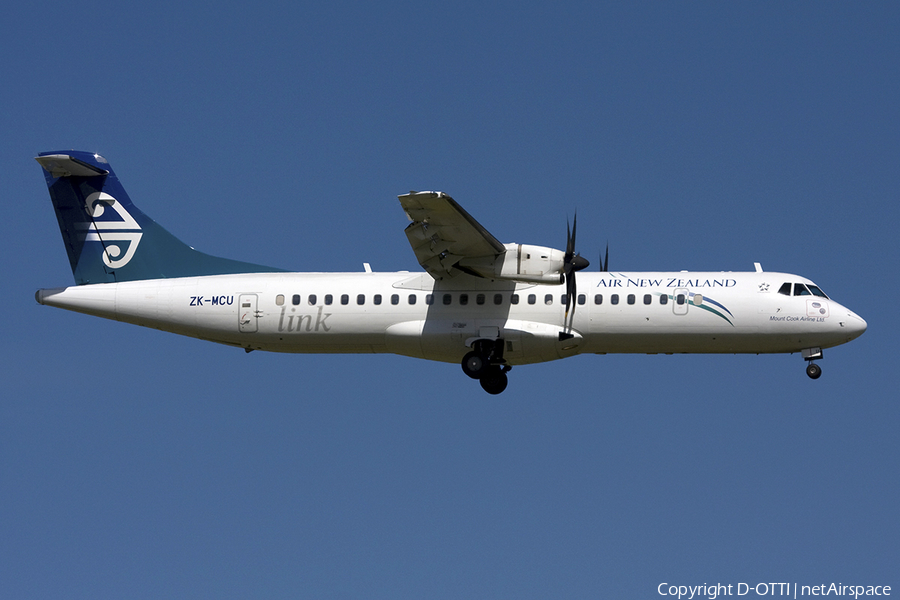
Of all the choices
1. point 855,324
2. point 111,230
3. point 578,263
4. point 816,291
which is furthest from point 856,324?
point 111,230

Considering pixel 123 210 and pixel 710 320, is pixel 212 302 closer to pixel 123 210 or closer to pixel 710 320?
pixel 123 210

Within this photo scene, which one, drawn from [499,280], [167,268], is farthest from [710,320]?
[167,268]

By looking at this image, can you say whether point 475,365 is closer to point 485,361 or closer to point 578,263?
point 485,361

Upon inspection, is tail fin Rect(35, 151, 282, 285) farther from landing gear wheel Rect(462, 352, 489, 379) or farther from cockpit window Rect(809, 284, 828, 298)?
cockpit window Rect(809, 284, 828, 298)

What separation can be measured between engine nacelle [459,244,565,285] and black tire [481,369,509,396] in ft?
8.03

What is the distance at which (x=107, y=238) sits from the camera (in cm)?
2589

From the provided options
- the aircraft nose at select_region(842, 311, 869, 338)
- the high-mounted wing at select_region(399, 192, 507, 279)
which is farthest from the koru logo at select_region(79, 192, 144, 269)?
the aircraft nose at select_region(842, 311, 869, 338)

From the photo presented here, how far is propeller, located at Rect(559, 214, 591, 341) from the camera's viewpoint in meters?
22.6

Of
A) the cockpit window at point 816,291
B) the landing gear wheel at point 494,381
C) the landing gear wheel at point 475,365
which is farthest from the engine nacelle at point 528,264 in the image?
the cockpit window at point 816,291

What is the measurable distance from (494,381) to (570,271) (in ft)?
11.1

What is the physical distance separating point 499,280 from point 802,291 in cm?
680

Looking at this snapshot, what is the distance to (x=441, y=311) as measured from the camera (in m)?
23.9

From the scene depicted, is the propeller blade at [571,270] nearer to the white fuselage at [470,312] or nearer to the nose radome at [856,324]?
the white fuselage at [470,312]

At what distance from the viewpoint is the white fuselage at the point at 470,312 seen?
23.1m
